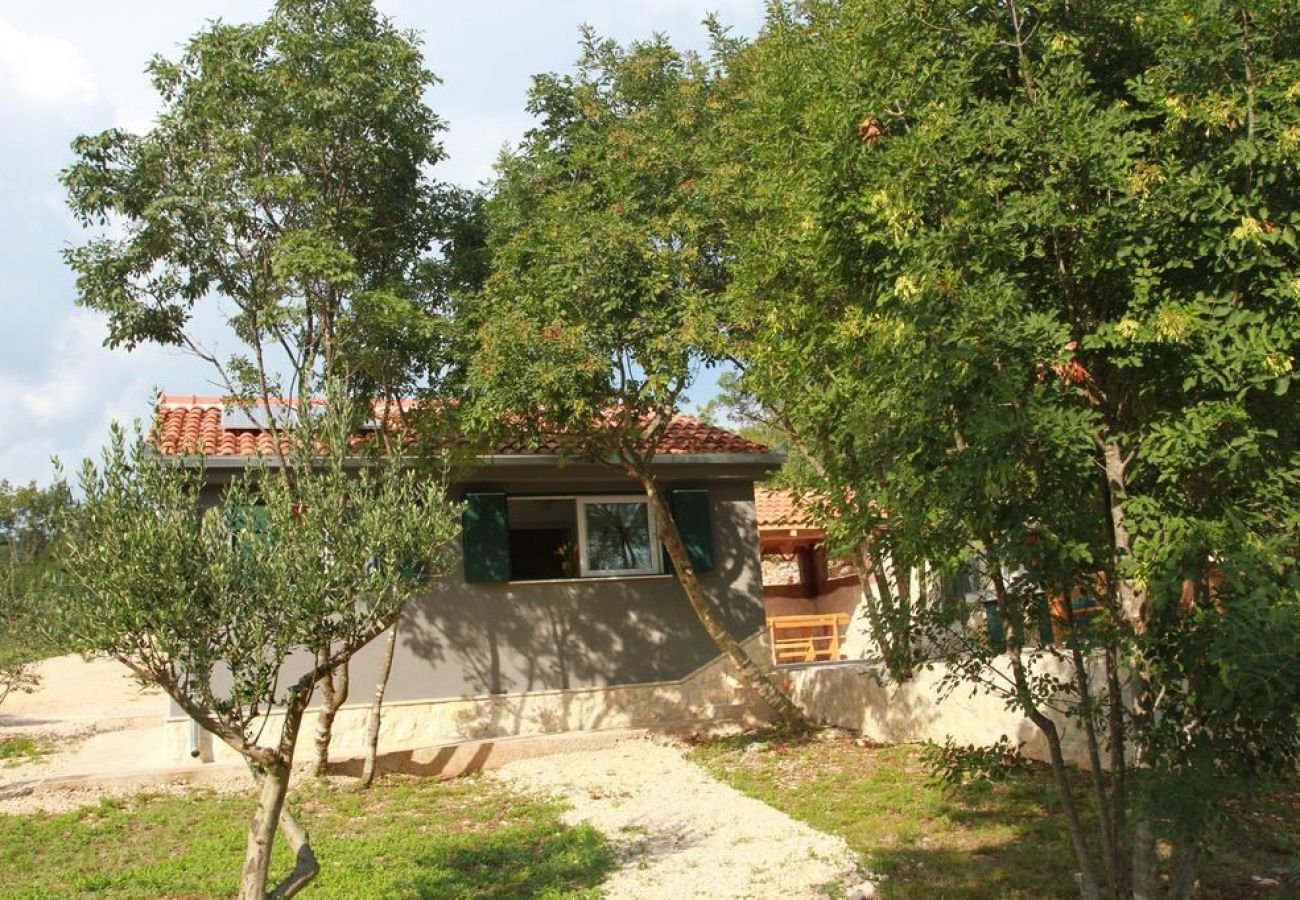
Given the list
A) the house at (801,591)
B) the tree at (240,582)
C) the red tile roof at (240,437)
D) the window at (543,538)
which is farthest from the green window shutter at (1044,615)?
the house at (801,591)

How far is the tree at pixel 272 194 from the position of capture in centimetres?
1149

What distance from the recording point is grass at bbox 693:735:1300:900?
6.97 m

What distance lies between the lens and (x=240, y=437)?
13656mm

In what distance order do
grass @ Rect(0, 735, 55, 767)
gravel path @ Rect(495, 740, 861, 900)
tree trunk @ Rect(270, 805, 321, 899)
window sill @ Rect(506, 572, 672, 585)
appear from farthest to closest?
window sill @ Rect(506, 572, 672, 585), grass @ Rect(0, 735, 55, 767), gravel path @ Rect(495, 740, 861, 900), tree trunk @ Rect(270, 805, 321, 899)

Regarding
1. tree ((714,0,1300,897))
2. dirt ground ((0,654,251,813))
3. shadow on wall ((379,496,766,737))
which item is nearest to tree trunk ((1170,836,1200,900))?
tree ((714,0,1300,897))

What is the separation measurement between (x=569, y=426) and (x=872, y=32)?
22.5ft

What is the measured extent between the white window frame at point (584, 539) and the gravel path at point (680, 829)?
264 cm

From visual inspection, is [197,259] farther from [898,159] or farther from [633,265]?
[898,159]

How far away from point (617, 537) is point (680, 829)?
6161mm

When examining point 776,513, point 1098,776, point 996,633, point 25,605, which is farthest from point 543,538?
point 1098,776

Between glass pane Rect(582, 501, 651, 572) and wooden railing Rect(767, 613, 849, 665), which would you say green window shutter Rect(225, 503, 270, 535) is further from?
wooden railing Rect(767, 613, 849, 665)

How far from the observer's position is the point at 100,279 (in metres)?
11.5

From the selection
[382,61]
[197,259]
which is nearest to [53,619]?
[197,259]

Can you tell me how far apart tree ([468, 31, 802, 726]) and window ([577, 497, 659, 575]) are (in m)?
1.48
